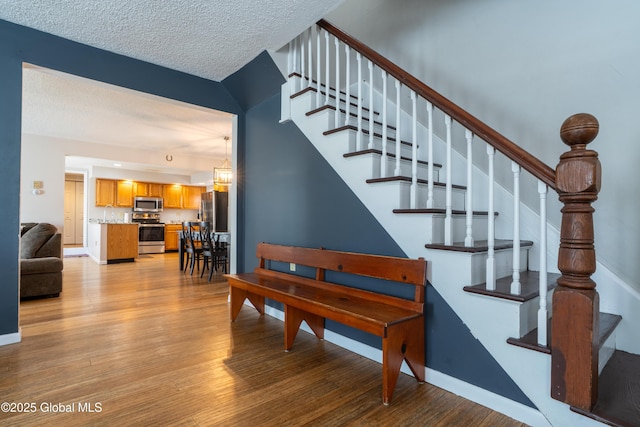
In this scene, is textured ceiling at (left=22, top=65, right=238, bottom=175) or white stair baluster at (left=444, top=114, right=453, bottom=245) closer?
white stair baluster at (left=444, top=114, right=453, bottom=245)

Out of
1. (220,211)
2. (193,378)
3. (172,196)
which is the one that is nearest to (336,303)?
(193,378)

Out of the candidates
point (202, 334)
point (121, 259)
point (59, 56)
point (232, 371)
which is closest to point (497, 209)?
point (232, 371)

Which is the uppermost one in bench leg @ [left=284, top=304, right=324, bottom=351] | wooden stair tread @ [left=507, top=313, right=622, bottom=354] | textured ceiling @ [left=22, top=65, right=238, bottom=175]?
textured ceiling @ [left=22, top=65, right=238, bottom=175]

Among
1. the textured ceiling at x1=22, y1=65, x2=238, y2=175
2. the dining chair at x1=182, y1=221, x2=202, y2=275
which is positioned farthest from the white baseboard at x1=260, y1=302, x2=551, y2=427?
Answer: the dining chair at x1=182, y1=221, x2=202, y2=275

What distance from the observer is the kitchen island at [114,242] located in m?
7.20

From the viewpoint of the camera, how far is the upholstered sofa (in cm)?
395

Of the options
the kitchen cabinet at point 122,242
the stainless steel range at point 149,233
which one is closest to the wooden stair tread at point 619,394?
the kitchen cabinet at point 122,242

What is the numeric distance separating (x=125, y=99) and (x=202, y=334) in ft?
11.0

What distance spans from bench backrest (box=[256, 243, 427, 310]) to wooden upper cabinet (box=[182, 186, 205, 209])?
7863 mm

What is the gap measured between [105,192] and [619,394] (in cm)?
1061

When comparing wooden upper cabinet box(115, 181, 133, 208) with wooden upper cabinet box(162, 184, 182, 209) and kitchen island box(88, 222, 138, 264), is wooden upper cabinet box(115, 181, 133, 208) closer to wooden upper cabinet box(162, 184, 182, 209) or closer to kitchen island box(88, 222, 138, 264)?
wooden upper cabinet box(162, 184, 182, 209)

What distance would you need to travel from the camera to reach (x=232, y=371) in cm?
217

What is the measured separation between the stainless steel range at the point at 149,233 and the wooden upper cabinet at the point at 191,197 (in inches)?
40.4

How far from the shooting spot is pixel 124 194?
9.24 metres
